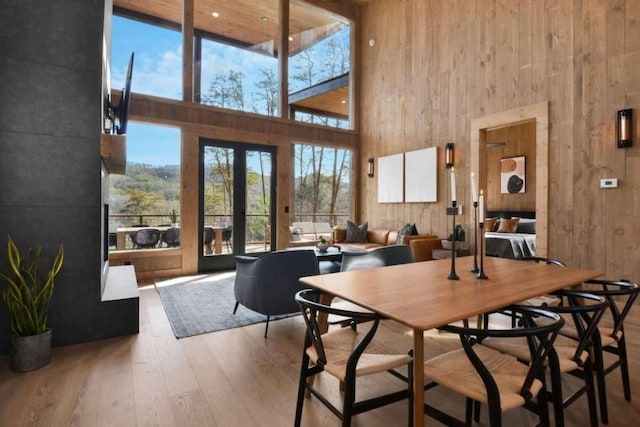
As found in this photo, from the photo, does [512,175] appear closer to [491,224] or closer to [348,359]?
[491,224]

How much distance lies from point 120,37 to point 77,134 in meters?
3.61

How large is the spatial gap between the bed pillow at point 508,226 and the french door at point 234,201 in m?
4.45

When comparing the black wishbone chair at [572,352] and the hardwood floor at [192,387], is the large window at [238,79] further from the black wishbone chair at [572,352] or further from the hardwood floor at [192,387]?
the black wishbone chair at [572,352]

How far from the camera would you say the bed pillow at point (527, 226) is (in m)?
6.41

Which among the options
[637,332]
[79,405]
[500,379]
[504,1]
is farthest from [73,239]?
[504,1]

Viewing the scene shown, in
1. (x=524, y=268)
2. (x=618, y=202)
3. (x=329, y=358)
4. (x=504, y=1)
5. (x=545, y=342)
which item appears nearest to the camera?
(x=545, y=342)

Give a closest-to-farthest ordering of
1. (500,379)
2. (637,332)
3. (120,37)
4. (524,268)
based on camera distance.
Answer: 1. (500,379)
2. (524,268)
3. (637,332)
4. (120,37)

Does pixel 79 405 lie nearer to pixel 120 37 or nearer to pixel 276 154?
pixel 276 154

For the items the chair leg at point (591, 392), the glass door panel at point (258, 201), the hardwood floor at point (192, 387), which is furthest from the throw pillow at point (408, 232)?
the chair leg at point (591, 392)

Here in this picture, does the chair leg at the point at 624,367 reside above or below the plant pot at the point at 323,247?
below

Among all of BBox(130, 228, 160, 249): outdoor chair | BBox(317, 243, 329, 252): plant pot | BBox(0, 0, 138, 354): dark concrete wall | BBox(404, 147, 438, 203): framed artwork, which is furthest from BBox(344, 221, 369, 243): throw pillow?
BBox(0, 0, 138, 354): dark concrete wall

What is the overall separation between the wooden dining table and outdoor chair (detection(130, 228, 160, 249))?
4.21 m

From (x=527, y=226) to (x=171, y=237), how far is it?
21.2ft

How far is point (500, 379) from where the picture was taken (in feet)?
4.51
